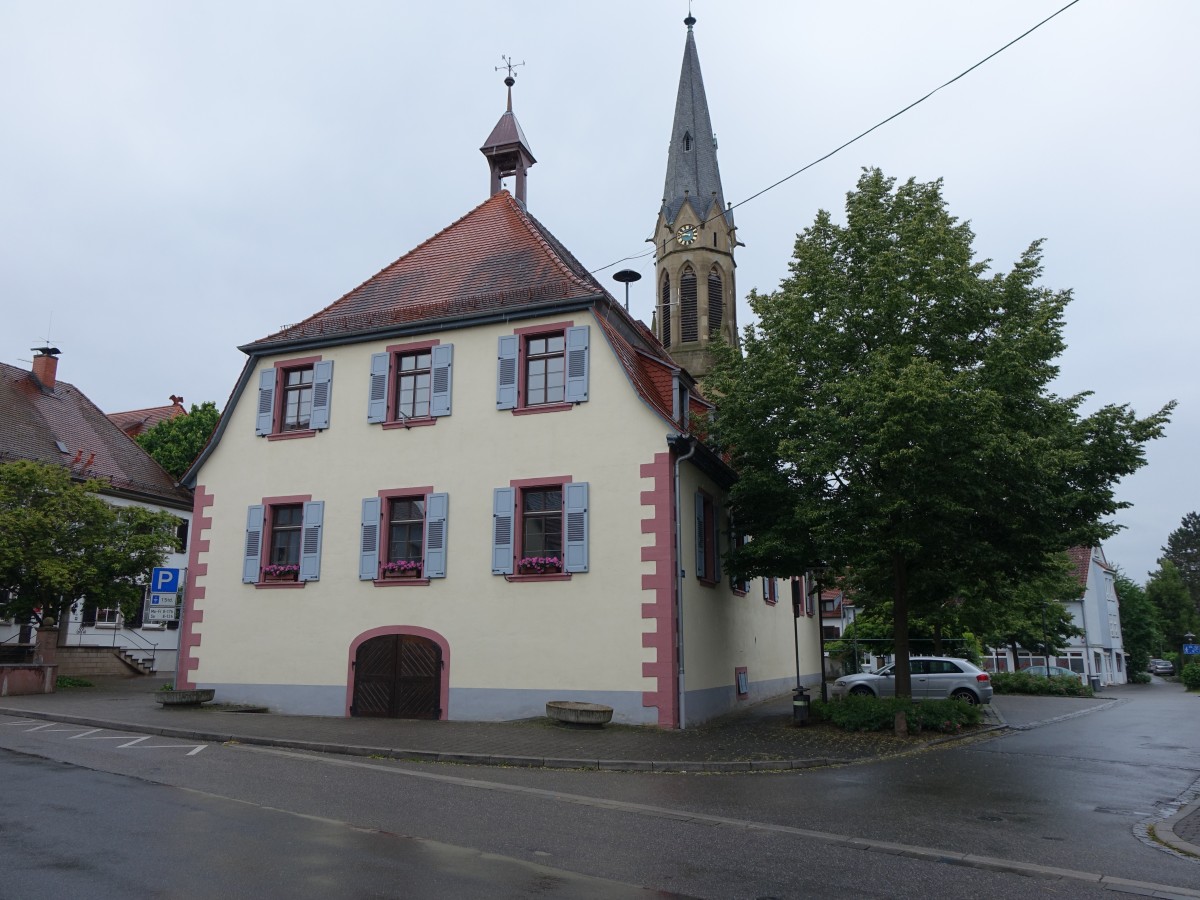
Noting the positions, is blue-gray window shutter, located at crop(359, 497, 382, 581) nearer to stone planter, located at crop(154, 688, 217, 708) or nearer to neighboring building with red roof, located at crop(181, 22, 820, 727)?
neighboring building with red roof, located at crop(181, 22, 820, 727)

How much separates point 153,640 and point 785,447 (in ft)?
84.2

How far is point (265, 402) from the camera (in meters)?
20.3

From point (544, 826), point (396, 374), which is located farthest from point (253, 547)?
point (544, 826)

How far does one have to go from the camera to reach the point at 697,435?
18984 mm

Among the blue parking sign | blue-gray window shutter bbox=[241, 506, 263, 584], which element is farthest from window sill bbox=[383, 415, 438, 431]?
the blue parking sign

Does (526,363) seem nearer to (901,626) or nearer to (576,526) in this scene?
(576,526)

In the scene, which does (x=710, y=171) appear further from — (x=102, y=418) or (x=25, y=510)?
(x=25, y=510)

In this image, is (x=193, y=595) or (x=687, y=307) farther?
(x=687, y=307)

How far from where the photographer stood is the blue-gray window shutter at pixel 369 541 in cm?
1820

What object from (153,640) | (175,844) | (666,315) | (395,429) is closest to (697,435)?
(395,429)

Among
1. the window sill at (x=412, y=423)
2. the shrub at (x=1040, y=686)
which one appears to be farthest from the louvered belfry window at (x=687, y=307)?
the window sill at (x=412, y=423)

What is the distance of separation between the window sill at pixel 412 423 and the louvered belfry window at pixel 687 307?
3048 cm

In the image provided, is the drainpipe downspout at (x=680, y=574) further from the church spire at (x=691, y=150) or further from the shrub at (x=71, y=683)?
the church spire at (x=691, y=150)

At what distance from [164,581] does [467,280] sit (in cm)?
820
